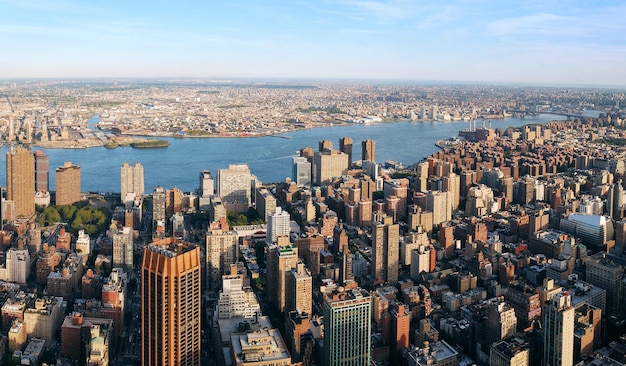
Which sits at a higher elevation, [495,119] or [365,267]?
[495,119]

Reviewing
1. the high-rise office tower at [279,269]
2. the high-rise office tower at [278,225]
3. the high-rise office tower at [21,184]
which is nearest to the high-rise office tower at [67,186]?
the high-rise office tower at [21,184]

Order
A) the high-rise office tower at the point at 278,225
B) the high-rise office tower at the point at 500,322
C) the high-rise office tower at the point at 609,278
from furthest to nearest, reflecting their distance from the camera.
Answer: the high-rise office tower at the point at 278,225 → the high-rise office tower at the point at 609,278 → the high-rise office tower at the point at 500,322

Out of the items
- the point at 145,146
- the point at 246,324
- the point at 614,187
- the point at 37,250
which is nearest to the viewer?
the point at 246,324

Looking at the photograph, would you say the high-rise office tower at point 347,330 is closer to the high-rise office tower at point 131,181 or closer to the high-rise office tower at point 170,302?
the high-rise office tower at point 170,302

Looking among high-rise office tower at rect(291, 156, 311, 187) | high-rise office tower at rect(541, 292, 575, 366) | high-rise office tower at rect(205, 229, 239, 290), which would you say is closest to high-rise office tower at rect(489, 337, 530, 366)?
high-rise office tower at rect(541, 292, 575, 366)

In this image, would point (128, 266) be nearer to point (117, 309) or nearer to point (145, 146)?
point (117, 309)

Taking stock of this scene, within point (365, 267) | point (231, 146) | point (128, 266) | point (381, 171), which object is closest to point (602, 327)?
point (365, 267)
